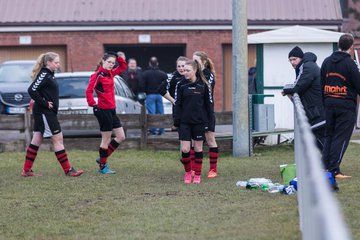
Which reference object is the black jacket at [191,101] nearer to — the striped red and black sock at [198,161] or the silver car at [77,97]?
the striped red and black sock at [198,161]

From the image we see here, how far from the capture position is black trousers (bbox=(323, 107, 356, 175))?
1023 cm

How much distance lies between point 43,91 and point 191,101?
7.05ft

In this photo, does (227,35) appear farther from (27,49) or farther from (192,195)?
(192,195)

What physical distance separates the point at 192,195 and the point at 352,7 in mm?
26848

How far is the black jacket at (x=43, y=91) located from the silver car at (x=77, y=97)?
638 cm

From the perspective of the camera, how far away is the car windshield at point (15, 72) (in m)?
22.5

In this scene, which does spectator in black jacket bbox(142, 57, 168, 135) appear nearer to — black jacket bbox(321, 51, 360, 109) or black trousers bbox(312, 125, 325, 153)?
black trousers bbox(312, 125, 325, 153)

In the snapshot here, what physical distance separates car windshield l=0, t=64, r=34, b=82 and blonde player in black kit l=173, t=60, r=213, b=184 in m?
11.8

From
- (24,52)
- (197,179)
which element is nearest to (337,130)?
(197,179)

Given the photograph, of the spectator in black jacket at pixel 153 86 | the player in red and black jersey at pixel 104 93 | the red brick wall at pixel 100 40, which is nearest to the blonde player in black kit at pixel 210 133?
the player in red and black jersey at pixel 104 93

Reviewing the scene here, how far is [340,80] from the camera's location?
33.4 feet

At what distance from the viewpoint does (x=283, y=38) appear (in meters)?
17.8

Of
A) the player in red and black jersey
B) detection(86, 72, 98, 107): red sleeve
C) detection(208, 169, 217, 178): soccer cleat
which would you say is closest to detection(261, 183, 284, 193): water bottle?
detection(208, 169, 217, 178): soccer cleat

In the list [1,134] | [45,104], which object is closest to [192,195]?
[45,104]
